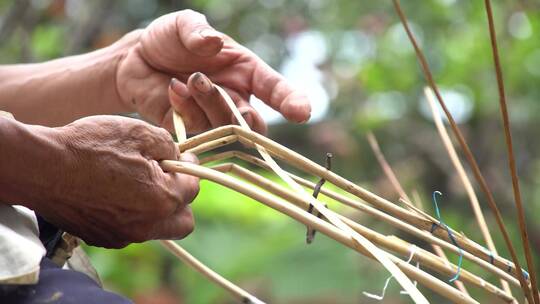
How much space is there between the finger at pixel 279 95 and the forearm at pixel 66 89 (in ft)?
0.67

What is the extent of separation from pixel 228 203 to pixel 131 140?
244 centimetres

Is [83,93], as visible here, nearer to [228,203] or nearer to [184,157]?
[184,157]

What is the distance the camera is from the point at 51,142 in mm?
713

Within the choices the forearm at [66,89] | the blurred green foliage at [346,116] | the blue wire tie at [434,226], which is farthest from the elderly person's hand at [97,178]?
the blurred green foliage at [346,116]

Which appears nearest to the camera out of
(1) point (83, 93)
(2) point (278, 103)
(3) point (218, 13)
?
(2) point (278, 103)

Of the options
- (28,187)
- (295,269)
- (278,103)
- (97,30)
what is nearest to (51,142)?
(28,187)

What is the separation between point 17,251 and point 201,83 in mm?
315

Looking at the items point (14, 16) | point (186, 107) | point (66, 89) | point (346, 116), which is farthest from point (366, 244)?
point (346, 116)

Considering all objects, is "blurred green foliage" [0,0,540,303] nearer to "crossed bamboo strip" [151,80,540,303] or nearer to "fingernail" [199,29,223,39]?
"fingernail" [199,29,223,39]

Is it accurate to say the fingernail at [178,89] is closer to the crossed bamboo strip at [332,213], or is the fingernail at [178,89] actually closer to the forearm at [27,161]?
the crossed bamboo strip at [332,213]

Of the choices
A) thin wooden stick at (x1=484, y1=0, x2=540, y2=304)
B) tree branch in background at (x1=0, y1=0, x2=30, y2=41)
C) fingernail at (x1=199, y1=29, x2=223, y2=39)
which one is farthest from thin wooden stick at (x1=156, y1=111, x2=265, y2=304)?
tree branch in background at (x1=0, y1=0, x2=30, y2=41)

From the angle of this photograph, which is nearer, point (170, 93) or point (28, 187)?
point (28, 187)

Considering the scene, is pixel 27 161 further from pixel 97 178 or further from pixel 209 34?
pixel 209 34

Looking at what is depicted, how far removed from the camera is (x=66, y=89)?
3.84 feet
